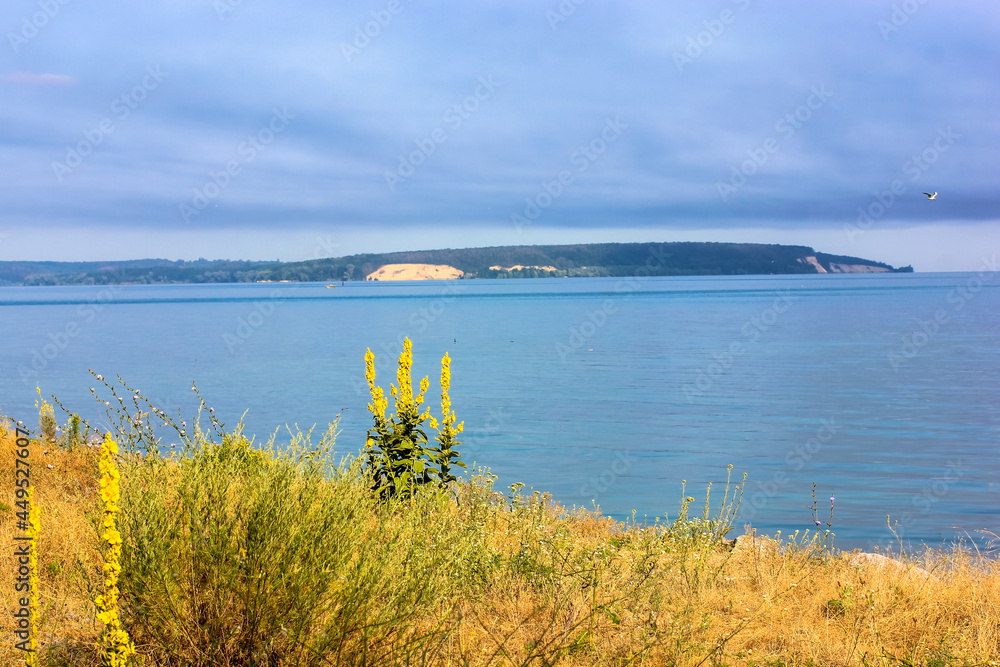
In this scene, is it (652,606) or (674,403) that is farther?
(674,403)

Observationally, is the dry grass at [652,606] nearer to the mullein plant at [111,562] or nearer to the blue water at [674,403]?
the mullein plant at [111,562]

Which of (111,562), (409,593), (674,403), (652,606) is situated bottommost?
(674,403)

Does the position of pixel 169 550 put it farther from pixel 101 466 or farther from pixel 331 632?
pixel 101 466

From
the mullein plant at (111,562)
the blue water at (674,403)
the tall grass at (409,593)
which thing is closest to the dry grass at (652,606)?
the tall grass at (409,593)

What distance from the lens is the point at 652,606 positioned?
565cm

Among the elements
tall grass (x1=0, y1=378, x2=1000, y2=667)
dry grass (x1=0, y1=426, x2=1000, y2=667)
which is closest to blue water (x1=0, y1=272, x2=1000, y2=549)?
dry grass (x1=0, y1=426, x2=1000, y2=667)

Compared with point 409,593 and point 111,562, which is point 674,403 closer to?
point 409,593

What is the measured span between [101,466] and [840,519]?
13305mm

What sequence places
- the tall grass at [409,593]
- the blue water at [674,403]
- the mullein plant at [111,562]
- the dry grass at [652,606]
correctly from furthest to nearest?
the blue water at [674,403] < the dry grass at [652,606] < the tall grass at [409,593] < the mullein plant at [111,562]

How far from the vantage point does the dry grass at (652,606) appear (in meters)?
4.92

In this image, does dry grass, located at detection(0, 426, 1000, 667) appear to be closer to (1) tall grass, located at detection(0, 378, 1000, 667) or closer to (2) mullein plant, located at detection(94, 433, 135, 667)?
(1) tall grass, located at detection(0, 378, 1000, 667)

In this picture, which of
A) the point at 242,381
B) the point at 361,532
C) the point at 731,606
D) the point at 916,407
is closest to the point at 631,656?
the point at 731,606

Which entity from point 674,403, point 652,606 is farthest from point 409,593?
point 674,403

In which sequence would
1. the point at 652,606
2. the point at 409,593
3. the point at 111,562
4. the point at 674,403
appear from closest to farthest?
the point at 111,562
the point at 409,593
the point at 652,606
the point at 674,403
